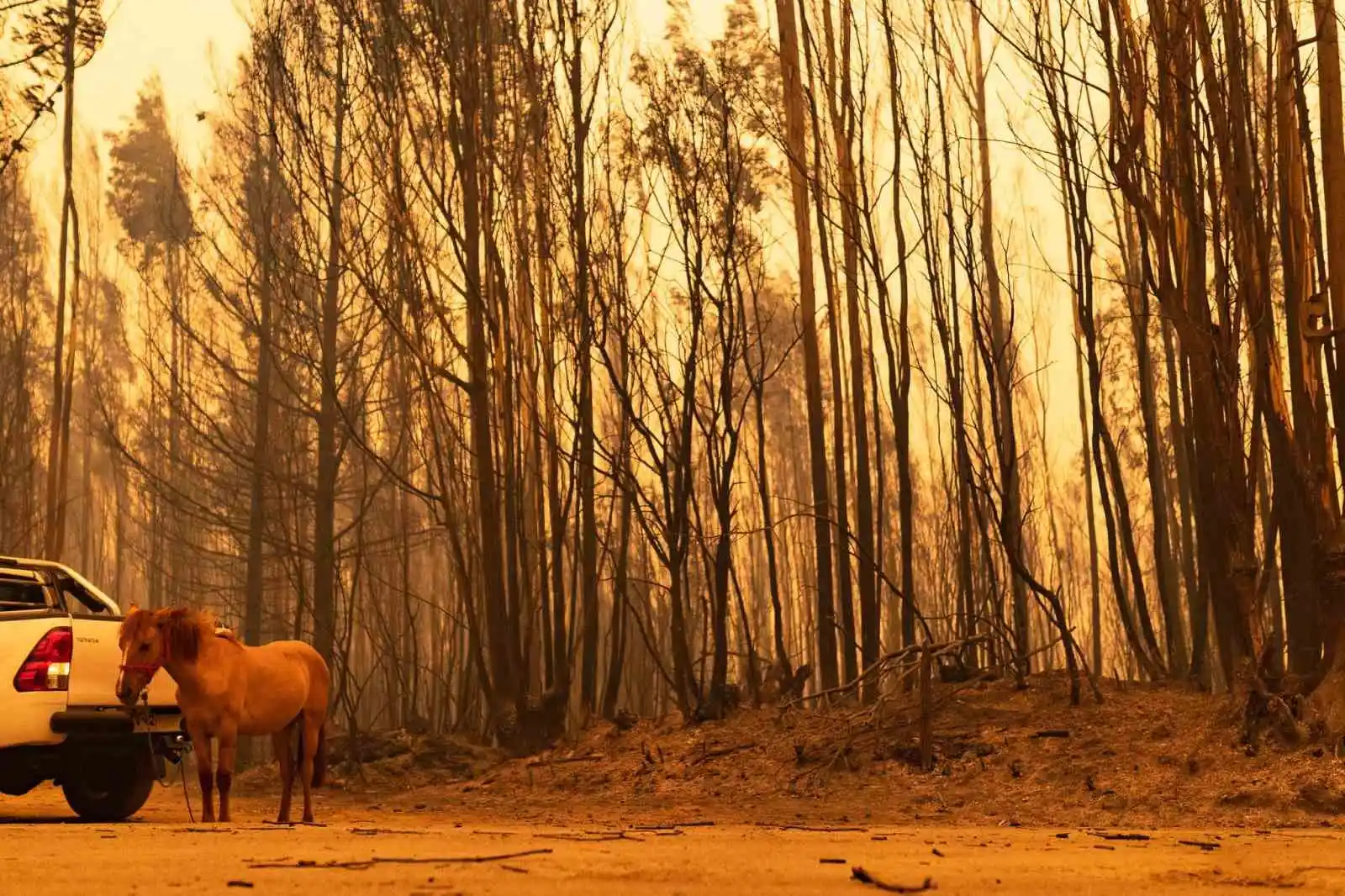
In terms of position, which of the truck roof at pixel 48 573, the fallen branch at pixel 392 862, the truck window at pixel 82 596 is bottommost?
the fallen branch at pixel 392 862

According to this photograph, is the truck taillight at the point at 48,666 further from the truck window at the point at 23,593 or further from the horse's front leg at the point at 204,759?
the truck window at the point at 23,593

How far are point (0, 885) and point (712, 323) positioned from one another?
68.4ft

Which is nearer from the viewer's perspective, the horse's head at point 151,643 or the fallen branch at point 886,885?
the fallen branch at point 886,885

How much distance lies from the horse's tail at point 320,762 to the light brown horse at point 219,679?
28 cm

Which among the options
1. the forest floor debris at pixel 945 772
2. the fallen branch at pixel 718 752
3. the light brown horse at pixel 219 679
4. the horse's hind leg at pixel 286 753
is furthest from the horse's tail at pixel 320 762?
the fallen branch at pixel 718 752

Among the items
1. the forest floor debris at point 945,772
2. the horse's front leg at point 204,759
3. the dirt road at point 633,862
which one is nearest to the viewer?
the dirt road at point 633,862

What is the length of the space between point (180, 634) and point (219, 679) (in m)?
0.30

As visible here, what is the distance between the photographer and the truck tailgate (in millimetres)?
6758

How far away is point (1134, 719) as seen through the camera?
9.51 m

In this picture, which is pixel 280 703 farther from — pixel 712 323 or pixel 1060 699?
pixel 712 323

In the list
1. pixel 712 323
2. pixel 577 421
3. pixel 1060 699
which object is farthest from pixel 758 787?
pixel 712 323

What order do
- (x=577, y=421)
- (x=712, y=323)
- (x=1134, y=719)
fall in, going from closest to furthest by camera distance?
(x=1134, y=719)
(x=577, y=421)
(x=712, y=323)

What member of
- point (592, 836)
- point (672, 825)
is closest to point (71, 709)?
point (592, 836)

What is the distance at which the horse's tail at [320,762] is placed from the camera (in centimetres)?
765
